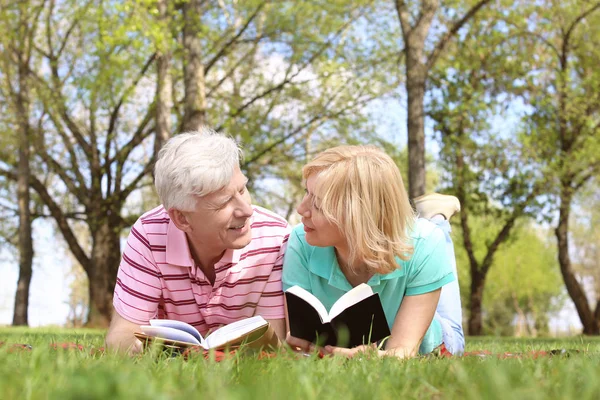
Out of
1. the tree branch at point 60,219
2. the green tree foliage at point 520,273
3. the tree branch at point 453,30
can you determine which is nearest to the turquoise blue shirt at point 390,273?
the tree branch at point 453,30

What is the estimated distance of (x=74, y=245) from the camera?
19.9 metres

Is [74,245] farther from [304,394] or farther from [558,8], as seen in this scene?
[304,394]

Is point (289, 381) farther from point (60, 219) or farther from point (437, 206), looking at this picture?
point (60, 219)

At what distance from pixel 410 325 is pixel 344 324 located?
43 cm

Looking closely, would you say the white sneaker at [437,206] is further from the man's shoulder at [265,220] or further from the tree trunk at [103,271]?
the tree trunk at [103,271]

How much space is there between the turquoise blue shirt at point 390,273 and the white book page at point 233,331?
807mm

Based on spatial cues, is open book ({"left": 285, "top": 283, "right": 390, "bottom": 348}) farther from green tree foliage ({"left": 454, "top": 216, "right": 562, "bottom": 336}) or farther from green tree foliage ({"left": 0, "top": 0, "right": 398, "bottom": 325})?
green tree foliage ({"left": 454, "top": 216, "right": 562, "bottom": 336})

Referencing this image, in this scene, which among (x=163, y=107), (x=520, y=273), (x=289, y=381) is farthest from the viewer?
(x=520, y=273)

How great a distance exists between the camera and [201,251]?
157 inches

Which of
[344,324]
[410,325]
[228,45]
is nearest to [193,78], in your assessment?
[228,45]

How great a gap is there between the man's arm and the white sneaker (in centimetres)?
240

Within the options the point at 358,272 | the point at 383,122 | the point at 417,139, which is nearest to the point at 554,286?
the point at 383,122

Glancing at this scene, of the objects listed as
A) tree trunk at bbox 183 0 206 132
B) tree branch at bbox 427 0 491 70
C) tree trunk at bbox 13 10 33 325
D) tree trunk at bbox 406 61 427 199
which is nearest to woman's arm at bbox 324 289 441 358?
tree trunk at bbox 406 61 427 199

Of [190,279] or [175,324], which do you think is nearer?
[175,324]
